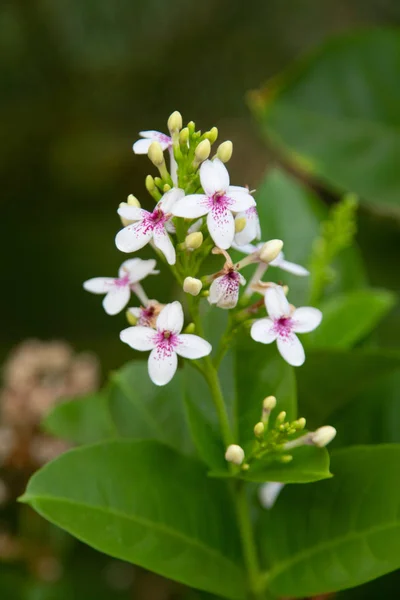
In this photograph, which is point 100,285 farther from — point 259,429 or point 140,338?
point 259,429

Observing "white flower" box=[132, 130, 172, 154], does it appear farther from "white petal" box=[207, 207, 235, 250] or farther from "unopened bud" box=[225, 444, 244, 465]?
"unopened bud" box=[225, 444, 244, 465]

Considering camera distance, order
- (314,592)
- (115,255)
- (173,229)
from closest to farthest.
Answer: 1. (173,229)
2. (314,592)
3. (115,255)

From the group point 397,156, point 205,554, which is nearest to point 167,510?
point 205,554

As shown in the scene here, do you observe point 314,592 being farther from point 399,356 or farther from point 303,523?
point 399,356

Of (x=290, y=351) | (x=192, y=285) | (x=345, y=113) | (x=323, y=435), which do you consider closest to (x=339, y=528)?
(x=323, y=435)

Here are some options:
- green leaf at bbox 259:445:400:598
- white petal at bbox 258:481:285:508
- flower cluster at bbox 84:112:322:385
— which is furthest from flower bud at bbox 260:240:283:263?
white petal at bbox 258:481:285:508

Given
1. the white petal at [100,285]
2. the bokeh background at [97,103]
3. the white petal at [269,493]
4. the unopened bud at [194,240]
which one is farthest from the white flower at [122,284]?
the bokeh background at [97,103]
